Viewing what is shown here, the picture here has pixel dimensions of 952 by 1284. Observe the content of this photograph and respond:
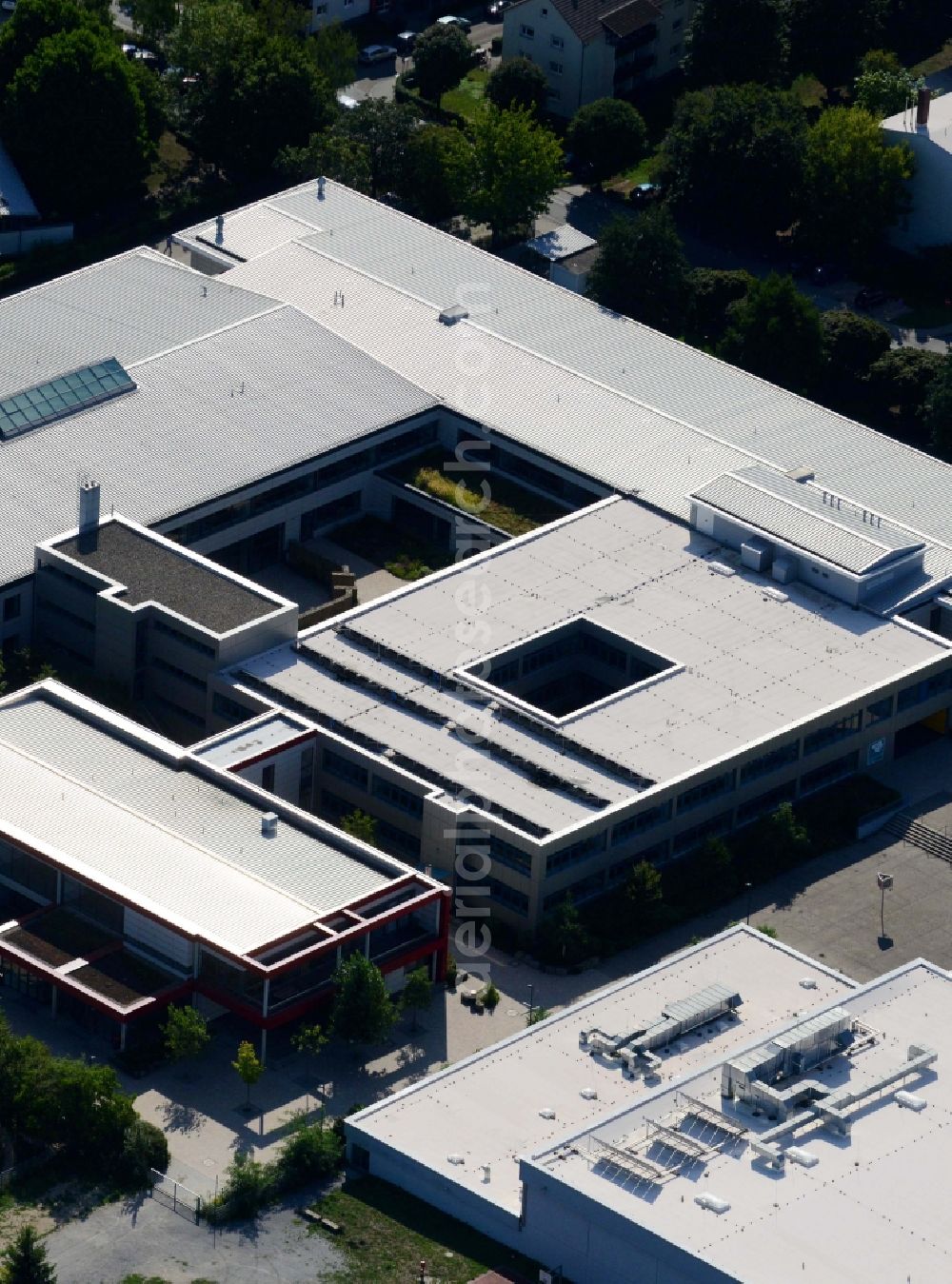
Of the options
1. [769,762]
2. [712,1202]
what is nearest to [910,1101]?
[712,1202]

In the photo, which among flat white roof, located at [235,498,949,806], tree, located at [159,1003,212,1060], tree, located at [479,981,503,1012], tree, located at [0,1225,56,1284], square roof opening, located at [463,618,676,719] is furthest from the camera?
square roof opening, located at [463,618,676,719]

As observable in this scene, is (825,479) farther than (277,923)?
Yes

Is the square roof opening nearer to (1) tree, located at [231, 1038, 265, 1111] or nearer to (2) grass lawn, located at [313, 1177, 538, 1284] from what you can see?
(1) tree, located at [231, 1038, 265, 1111]

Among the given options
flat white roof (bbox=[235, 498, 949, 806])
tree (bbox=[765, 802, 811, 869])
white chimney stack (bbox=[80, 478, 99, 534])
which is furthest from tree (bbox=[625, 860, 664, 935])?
white chimney stack (bbox=[80, 478, 99, 534])

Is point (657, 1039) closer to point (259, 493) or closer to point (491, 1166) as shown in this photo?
point (491, 1166)

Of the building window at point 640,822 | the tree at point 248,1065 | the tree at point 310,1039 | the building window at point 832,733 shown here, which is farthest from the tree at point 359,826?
the building window at point 832,733

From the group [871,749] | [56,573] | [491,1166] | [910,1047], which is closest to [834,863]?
[871,749]
